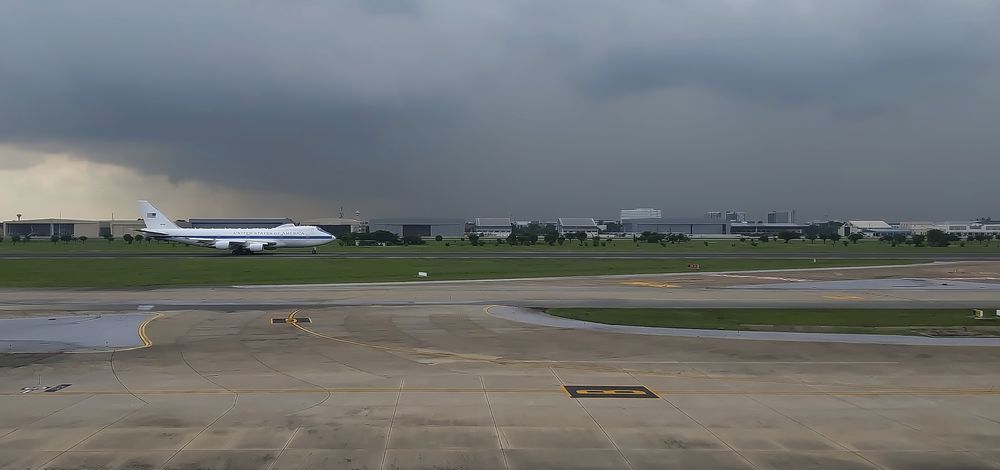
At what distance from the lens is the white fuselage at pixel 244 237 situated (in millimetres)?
85000

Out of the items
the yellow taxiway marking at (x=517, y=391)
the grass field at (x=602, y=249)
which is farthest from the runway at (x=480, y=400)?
the grass field at (x=602, y=249)

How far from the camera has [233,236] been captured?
279 ft

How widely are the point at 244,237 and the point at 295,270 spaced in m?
33.1

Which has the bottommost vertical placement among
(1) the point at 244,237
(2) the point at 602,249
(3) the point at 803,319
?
(3) the point at 803,319

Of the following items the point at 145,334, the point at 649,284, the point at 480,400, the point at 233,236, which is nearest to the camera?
the point at 480,400

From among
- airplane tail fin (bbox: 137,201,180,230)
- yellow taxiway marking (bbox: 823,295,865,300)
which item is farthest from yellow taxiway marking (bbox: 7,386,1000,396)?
airplane tail fin (bbox: 137,201,180,230)

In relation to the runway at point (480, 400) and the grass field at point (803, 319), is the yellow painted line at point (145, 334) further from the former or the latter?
the grass field at point (803, 319)

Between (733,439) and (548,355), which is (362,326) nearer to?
(548,355)

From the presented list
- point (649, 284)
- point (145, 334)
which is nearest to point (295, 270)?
point (649, 284)

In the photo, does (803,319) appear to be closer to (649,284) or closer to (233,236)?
(649,284)

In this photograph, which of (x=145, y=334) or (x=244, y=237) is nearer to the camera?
(x=145, y=334)

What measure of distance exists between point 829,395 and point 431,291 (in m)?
27.4

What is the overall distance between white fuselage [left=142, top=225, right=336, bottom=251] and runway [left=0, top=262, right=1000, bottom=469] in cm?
6299

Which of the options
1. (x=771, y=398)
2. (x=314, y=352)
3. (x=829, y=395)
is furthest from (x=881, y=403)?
(x=314, y=352)
